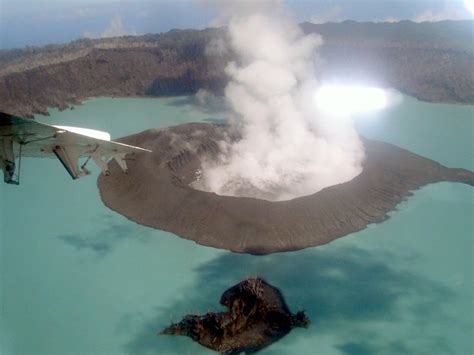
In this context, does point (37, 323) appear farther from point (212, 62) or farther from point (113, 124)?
point (212, 62)

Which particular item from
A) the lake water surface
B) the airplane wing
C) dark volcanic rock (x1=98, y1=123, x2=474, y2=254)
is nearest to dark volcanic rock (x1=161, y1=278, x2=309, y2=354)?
the lake water surface

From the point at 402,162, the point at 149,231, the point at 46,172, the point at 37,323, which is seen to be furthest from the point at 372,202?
the point at 46,172

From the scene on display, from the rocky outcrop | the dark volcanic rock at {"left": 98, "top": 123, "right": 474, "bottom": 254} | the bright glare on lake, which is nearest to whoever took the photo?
the dark volcanic rock at {"left": 98, "top": 123, "right": 474, "bottom": 254}

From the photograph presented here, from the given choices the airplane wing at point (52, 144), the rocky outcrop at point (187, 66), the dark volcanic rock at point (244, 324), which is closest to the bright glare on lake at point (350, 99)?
the rocky outcrop at point (187, 66)

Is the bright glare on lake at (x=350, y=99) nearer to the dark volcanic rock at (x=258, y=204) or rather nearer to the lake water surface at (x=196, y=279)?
the dark volcanic rock at (x=258, y=204)

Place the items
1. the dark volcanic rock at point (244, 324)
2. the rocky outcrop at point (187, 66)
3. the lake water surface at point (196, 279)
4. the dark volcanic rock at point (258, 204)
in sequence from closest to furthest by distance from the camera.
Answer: the dark volcanic rock at point (244, 324) < the lake water surface at point (196, 279) < the dark volcanic rock at point (258, 204) < the rocky outcrop at point (187, 66)

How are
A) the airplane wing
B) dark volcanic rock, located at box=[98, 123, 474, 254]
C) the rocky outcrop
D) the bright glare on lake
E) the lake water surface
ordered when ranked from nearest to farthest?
the airplane wing, the lake water surface, dark volcanic rock, located at box=[98, 123, 474, 254], the bright glare on lake, the rocky outcrop

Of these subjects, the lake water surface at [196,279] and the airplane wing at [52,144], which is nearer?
the airplane wing at [52,144]

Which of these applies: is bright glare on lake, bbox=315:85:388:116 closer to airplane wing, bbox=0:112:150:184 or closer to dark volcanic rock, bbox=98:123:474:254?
dark volcanic rock, bbox=98:123:474:254
